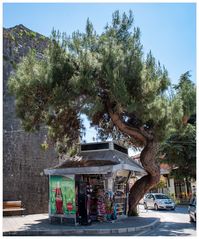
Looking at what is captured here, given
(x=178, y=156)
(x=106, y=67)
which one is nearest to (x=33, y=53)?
(x=106, y=67)

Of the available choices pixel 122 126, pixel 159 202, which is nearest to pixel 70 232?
pixel 122 126

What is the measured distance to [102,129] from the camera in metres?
20.3

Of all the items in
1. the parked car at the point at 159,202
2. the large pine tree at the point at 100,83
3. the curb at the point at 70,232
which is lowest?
the parked car at the point at 159,202

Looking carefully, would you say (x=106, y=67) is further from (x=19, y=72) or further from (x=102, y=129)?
(x=102, y=129)

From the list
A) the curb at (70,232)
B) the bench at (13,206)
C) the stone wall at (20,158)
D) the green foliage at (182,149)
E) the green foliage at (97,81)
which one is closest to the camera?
the curb at (70,232)

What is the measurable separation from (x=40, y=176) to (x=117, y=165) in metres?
8.75

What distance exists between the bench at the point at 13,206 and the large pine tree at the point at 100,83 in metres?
5.59

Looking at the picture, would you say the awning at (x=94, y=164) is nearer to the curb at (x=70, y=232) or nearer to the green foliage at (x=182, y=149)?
the curb at (x=70, y=232)

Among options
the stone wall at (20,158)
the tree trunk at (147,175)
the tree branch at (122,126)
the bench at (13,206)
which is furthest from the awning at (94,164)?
the stone wall at (20,158)

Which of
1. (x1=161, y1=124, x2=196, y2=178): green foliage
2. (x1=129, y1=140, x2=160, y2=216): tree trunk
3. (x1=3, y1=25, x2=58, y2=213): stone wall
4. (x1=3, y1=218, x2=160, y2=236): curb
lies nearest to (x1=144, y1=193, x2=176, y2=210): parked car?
(x1=161, y1=124, x2=196, y2=178): green foliage

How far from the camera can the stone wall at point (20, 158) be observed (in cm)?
1992

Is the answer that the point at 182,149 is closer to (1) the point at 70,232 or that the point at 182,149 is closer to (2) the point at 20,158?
(2) the point at 20,158

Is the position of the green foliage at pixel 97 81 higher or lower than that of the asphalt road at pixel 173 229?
higher

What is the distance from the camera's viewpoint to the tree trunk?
1751cm
